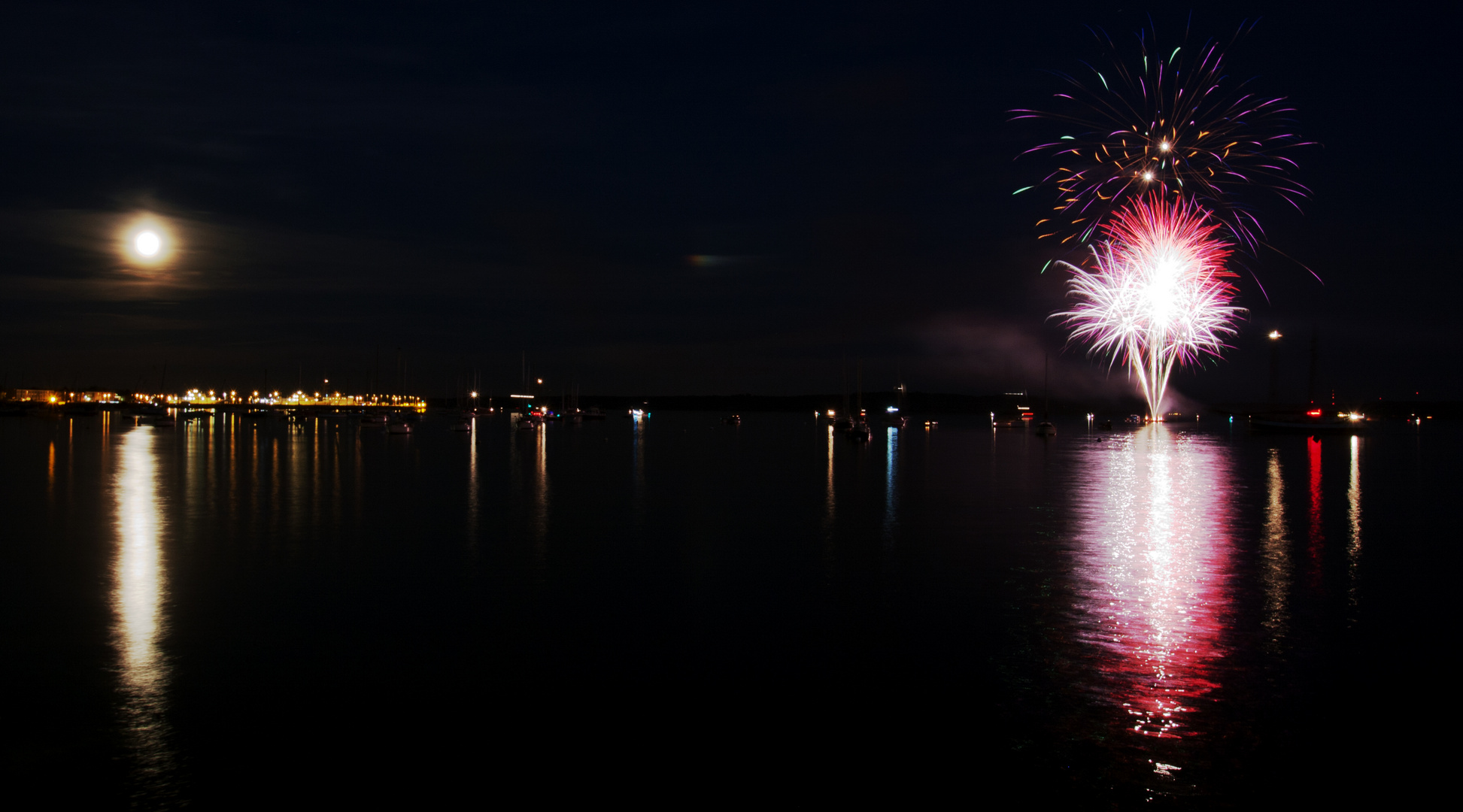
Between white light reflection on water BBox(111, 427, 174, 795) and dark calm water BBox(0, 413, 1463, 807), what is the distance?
6 centimetres

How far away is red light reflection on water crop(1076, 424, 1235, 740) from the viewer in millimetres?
9719

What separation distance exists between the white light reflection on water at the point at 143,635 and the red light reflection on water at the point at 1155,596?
8.46m

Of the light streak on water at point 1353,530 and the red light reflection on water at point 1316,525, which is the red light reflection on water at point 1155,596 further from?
the light streak on water at point 1353,530

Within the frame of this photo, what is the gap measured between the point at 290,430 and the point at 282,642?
90577 millimetres

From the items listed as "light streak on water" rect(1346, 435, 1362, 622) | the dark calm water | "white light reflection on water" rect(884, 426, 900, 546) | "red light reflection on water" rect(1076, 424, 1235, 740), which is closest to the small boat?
"white light reflection on water" rect(884, 426, 900, 546)

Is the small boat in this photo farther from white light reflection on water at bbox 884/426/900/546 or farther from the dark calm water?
the dark calm water

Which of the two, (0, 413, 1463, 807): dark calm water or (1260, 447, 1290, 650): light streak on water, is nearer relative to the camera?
(0, 413, 1463, 807): dark calm water

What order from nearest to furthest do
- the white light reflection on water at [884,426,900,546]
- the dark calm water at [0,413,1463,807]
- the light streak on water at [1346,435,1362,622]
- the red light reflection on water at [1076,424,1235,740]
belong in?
the dark calm water at [0,413,1463,807] < the red light reflection on water at [1076,424,1235,740] < the light streak on water at [1346,435,1362,622] < the white light reflection on water at [884,426,900,546]

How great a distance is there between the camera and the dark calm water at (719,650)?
25.7ft

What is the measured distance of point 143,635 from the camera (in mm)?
11852

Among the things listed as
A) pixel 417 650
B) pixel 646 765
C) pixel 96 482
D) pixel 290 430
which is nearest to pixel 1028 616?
pixel 646 765

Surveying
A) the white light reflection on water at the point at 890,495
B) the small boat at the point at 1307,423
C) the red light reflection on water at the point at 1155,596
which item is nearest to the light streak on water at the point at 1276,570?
the red light reflection on water at the point at 1155,596

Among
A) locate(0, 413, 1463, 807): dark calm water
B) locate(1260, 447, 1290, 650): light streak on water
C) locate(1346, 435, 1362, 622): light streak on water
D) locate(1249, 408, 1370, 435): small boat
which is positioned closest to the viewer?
locate(0, 413, 1463, 807): dark calm water

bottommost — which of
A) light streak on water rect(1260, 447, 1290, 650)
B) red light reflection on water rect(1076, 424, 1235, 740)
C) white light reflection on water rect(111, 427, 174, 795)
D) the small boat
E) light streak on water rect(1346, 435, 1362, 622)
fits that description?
light streak on water rect(1346, 435, 1362, 622)
